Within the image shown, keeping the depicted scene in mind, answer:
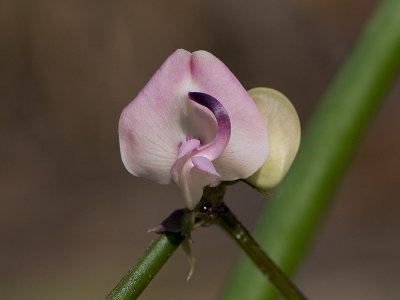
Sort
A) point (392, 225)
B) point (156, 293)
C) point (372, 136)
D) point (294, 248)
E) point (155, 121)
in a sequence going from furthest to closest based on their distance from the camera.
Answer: point (372, 136) → point (392, 225) → point (156, 293) → point (294, 248) → point (155, 121)

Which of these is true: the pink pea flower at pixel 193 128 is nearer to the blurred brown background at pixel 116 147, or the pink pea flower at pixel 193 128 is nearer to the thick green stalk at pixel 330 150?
the thick green stalk at pixel 330 150

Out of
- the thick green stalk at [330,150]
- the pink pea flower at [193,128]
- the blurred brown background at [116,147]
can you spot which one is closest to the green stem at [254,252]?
the pink pea flower at [193,128]

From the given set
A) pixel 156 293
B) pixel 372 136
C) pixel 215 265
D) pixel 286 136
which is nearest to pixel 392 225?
pixel 372 136

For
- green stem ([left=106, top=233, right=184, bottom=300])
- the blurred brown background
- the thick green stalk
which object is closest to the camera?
green stem ([left=106, top=233, right=184, bottom=300])

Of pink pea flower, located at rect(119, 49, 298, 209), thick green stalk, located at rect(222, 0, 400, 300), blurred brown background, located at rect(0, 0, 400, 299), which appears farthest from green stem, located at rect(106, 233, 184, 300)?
blurred brown background, located at rect(0, 0, 400, 299)

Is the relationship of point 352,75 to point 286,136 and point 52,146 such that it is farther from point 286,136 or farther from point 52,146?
point 52,146

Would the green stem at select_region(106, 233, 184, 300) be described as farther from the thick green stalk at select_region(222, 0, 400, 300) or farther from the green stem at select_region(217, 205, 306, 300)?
the thick green stalk at select_region(222, 0, 400, 300)
